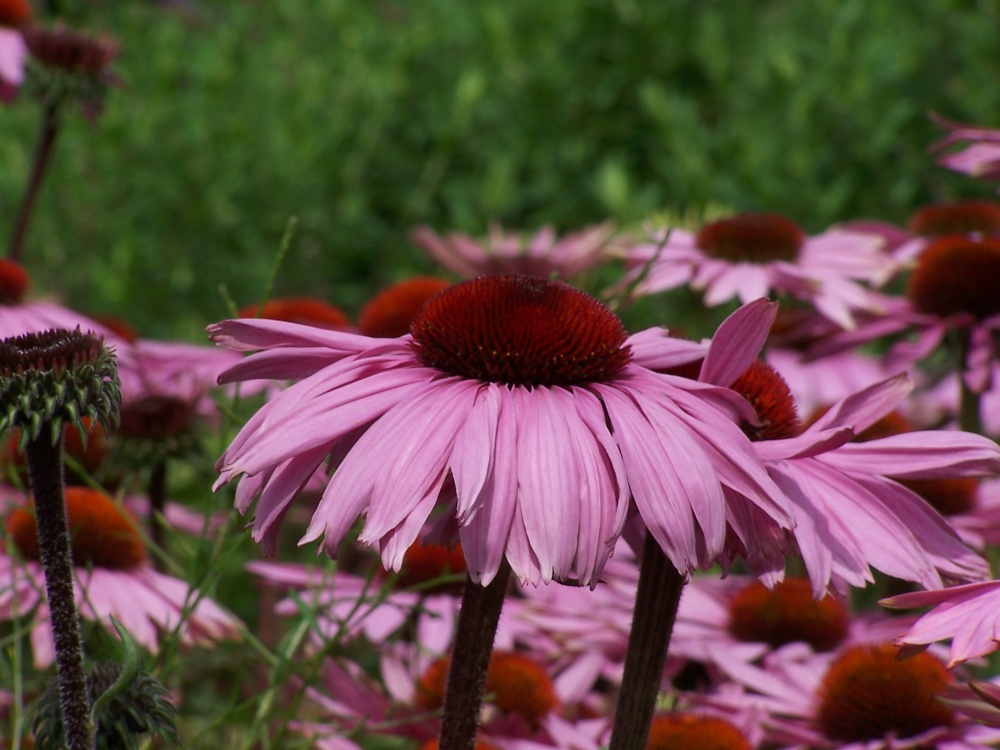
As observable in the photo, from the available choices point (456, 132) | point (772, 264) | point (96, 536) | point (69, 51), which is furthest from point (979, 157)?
point (456, 132)

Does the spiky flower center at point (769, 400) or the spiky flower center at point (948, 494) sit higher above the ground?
the spiky flower center at point (948, 494)

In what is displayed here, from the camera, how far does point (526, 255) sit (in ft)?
7.20

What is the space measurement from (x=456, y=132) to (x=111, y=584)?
207 centimetres

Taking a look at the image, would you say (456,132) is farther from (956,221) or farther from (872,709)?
(872,709)

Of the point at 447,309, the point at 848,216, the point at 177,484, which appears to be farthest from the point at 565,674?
the point at 848,216

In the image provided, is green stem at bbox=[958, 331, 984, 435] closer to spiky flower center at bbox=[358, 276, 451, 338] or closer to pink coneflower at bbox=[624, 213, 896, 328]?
pink coneflower at bbox=[624, 213, 896, 328]

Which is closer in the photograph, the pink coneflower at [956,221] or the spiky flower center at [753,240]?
the spiky flower center at [753,240]

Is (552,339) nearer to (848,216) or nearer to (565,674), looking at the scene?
(565,674)

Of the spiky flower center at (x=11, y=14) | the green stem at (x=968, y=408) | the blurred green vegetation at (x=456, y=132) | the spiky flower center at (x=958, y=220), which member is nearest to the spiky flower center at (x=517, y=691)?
the green stem at (x=968, y=408)

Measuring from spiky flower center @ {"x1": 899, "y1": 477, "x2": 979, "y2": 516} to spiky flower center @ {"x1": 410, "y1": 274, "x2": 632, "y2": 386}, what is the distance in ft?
2.11

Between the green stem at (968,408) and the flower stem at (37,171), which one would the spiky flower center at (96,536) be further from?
the green stem at (968,408)

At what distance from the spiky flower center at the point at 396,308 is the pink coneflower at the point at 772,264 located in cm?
26

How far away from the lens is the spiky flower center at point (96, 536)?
3.61 ft

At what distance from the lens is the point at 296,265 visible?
9.60 feet
